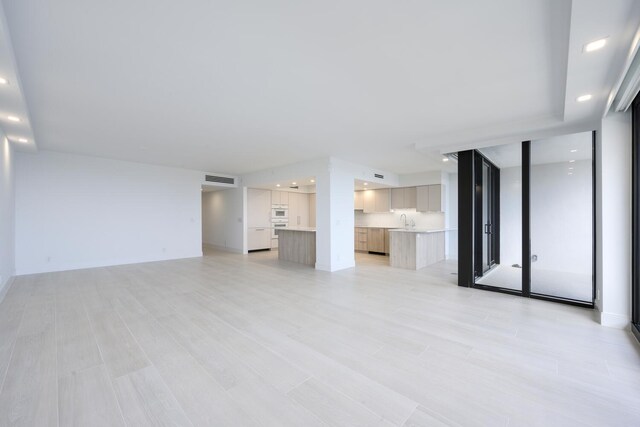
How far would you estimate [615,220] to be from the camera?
307 centimetres

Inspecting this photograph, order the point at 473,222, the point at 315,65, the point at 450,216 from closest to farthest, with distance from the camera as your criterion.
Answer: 1. the point at 315,65
2. the point at 473,222
3. the point at 450,216

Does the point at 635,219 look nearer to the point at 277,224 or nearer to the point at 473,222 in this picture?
the point at 473,222

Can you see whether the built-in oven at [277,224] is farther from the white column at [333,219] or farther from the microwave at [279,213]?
the white column at [333,219]

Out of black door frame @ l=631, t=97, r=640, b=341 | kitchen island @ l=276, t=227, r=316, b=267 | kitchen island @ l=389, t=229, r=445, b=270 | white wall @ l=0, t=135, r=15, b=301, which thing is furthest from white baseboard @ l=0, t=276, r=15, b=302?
black door frame @ l=631, t=97, r=640, b=341

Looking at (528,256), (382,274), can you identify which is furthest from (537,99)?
(382,274)

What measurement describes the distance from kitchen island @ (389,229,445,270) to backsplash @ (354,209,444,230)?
142cm

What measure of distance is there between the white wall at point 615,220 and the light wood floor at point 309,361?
1.04ft

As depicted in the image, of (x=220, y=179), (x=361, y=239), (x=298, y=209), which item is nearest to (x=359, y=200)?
(x=361, y=239)

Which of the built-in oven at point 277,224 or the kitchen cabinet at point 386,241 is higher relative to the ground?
the built-in oven at point 277,224

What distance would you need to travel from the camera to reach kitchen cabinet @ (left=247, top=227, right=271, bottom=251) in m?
9.16

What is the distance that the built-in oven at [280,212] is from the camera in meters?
9.82

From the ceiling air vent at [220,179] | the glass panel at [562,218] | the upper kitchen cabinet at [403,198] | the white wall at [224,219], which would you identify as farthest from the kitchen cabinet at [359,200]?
the glass panel at [562,218]

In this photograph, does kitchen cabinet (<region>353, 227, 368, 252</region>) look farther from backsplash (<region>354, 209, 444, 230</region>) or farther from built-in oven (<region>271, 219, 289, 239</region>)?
built-in oven (<region>271, 219, 289, 239</region>)

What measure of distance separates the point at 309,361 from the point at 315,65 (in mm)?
2679
